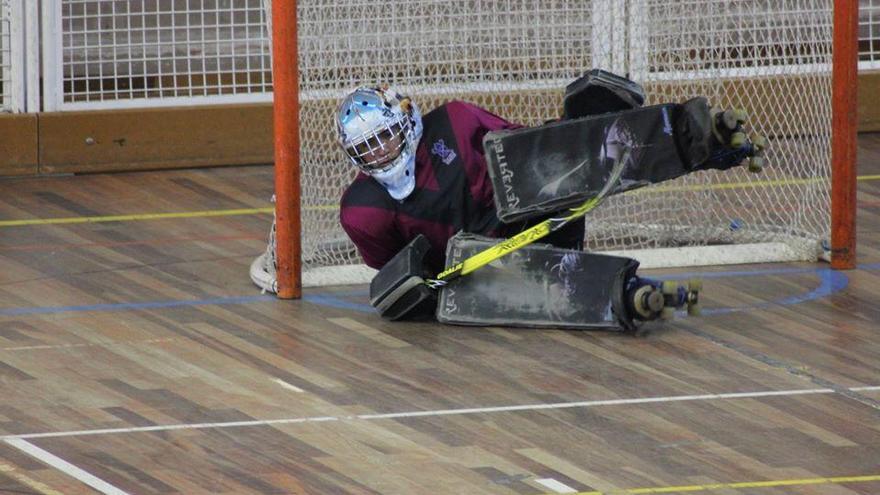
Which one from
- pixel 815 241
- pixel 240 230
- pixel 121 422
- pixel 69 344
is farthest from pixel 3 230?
pixel 815 241

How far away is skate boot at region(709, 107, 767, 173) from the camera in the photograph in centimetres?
742

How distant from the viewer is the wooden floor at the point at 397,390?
20.2ft

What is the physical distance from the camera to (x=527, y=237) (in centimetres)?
773

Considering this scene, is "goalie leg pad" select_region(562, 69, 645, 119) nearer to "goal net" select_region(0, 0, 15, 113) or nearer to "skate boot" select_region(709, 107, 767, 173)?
"skate boot" select_region(709, 107, 767, 173)

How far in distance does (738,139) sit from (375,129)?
137 centimetres

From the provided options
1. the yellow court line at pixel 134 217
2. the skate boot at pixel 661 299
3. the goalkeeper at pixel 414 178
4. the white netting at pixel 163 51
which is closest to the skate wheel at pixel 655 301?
the skate boot at pixel 661 299

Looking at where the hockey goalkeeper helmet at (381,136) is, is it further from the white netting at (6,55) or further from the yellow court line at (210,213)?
the white netting at (6,55)

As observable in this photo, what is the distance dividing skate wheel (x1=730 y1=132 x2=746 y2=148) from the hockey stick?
44 cm

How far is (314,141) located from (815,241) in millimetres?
2262

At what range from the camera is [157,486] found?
604cm

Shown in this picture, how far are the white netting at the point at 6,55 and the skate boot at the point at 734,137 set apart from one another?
4.67 metres

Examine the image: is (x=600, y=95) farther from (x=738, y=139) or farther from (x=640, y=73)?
(x=640, y=73)

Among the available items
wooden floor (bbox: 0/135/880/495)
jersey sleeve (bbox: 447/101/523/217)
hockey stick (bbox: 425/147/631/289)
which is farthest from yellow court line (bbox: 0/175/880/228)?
hockey stick (bbox: 425/147/631/289)

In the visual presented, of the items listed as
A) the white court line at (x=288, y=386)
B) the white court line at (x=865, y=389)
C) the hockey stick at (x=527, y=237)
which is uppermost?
the hockey stick at (x=527, y=237)
